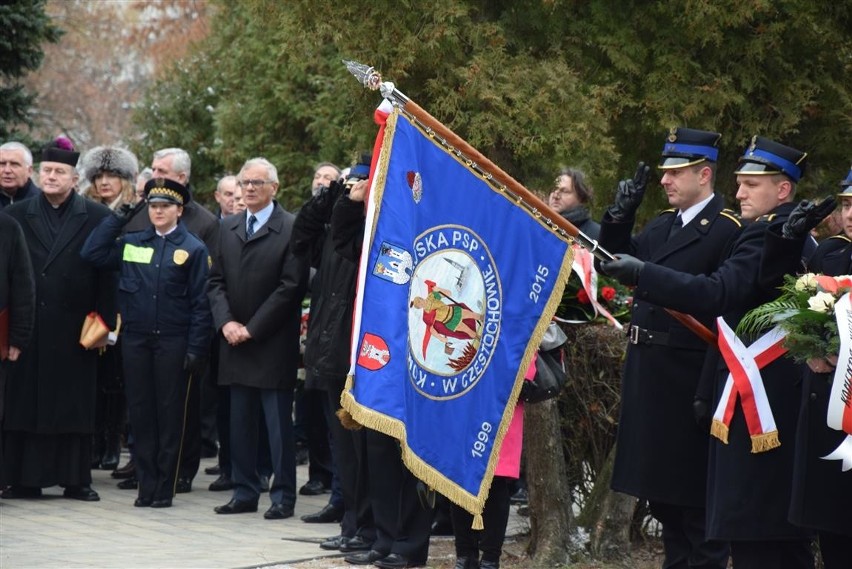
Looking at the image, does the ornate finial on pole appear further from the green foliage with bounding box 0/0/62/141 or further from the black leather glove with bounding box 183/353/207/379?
the green foliage with bounding box 0/0/62/141

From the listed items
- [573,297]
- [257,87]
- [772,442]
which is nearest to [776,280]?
[772,442]

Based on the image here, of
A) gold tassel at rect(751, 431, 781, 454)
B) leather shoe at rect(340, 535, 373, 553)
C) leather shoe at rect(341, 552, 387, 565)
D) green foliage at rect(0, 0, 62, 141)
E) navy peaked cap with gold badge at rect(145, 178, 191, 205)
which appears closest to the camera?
gold tassel at rect(751, 431, 781, 454)

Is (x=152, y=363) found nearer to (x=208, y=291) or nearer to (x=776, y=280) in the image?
(x=208, y=291)

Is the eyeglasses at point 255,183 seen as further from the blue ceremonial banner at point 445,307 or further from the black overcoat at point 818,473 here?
the black overcoat at point 818,473

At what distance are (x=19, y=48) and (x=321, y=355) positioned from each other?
7561mm

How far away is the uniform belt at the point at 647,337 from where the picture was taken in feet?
22.6

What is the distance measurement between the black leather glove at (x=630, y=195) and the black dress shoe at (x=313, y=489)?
5.09 m

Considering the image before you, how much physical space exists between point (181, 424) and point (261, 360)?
94 centimetres

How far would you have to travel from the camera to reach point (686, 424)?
270 inches

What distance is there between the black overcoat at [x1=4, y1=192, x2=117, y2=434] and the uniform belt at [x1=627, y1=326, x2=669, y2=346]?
516 centimetres

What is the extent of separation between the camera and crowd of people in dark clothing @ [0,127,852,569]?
634cm

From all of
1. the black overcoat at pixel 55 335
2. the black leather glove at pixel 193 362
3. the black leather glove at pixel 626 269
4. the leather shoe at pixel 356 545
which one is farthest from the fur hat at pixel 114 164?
the black leather glove at pixel 626 269

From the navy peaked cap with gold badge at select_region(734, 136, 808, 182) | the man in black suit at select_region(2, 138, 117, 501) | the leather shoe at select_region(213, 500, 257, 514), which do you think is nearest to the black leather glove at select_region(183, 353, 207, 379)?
the man in black suit at select_region(2, 138, 117, 501)

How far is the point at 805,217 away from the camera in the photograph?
6027 mm
